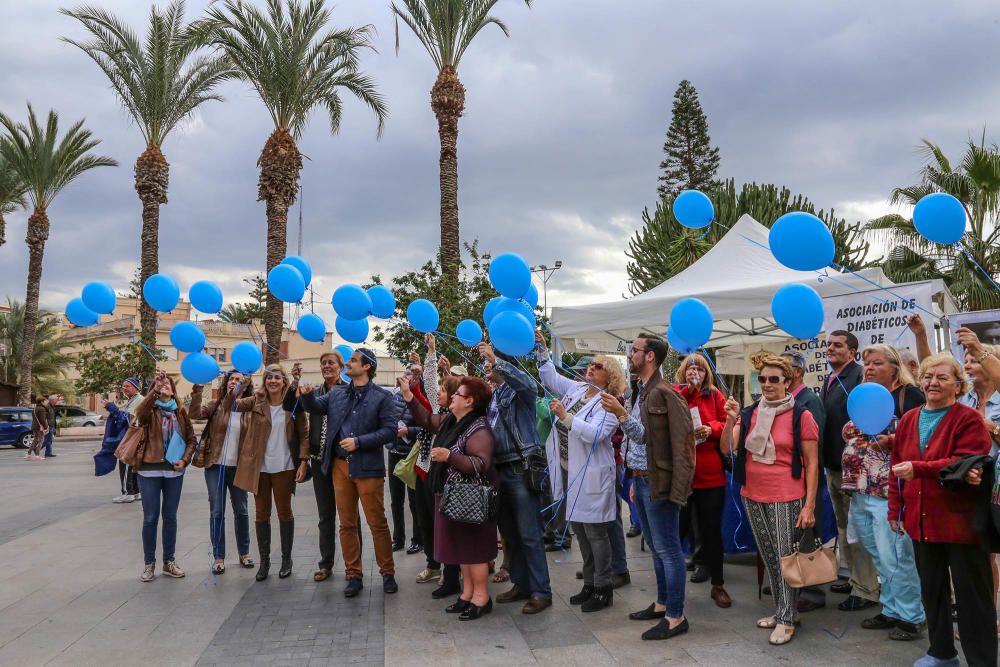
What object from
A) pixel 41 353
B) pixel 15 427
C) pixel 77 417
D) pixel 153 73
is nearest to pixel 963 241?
pixel 153 73

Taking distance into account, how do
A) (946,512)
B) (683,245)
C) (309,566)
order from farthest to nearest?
(683,245)
(309,566)
(946,512)

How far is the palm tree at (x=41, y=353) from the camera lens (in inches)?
→ 1631

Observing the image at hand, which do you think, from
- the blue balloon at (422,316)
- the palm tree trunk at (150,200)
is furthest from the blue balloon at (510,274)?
the palm tree trunk at (150,200)

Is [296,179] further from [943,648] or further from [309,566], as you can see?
[943,648]

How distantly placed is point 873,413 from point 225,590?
4922mm

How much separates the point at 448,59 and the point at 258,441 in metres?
12.5

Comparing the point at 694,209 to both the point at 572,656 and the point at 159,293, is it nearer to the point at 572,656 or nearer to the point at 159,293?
the point at 572,656

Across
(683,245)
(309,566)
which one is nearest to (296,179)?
(683,245)

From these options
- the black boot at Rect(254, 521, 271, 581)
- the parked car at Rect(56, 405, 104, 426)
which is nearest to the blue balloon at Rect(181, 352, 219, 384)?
the black boot at Rect(254, 521, 271, 581)

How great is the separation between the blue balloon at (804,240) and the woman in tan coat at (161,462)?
16.5 ft

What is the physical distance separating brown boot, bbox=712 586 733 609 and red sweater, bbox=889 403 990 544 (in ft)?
5.23

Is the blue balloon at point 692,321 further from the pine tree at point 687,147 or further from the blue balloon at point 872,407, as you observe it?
the pine tree at point 687,147

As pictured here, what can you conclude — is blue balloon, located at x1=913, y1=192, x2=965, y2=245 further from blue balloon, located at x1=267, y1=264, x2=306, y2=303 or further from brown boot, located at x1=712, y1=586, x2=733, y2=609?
blue balloon, located at x1=267, y1=264, x2=306, y2=303

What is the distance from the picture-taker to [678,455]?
14.6 ft
